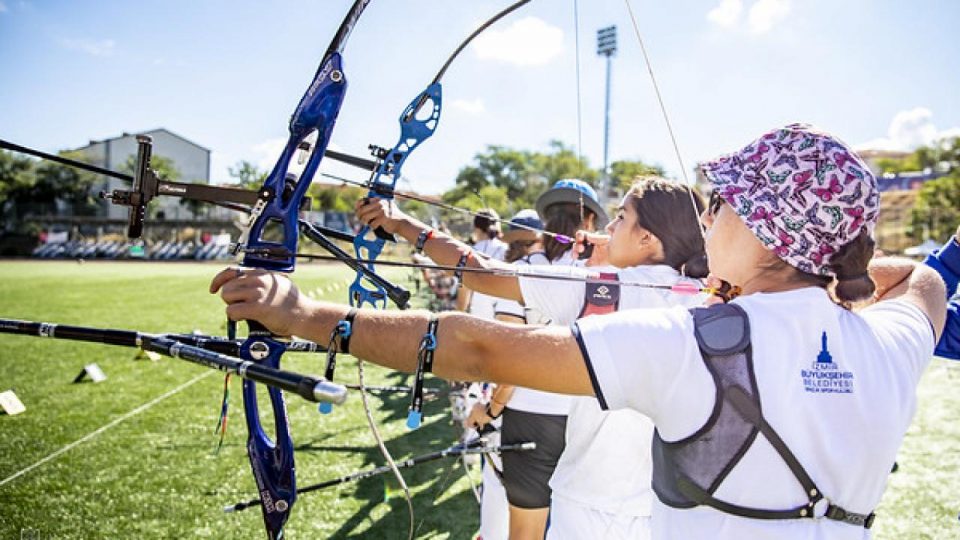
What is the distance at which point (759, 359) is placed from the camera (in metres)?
1.06

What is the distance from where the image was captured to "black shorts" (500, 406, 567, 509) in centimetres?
278

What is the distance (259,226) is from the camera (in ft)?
5.54

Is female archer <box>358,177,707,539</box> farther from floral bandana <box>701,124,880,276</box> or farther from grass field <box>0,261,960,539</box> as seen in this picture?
grass field <box>0,261,960,539</box>

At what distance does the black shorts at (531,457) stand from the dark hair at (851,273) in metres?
1.79

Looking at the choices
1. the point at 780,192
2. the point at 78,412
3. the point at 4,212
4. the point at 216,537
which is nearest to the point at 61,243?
the point at 4,212

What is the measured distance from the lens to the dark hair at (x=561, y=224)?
3.39 meters

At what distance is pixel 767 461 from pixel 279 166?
1.49 m

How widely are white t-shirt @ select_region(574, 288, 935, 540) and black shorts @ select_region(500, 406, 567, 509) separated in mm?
1694

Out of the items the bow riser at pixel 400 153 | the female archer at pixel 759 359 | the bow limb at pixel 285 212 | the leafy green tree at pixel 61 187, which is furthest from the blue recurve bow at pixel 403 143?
the leafy green tree at pixel 61 187

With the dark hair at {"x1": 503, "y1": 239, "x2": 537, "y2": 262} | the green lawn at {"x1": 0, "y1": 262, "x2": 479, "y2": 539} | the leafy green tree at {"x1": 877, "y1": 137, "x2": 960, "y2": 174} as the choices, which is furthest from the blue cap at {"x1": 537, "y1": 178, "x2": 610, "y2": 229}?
the leafy green tree at {"x1": 877, "y1": 137, "x2": 960, "y2": 174}

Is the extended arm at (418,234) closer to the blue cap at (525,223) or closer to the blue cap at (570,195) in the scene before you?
the blue cap at (570,195)

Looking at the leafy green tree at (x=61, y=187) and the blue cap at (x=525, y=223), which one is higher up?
the leafy green tree at (x=61, y=187)

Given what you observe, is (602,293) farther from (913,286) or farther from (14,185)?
(14,185)

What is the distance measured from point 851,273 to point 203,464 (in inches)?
203
